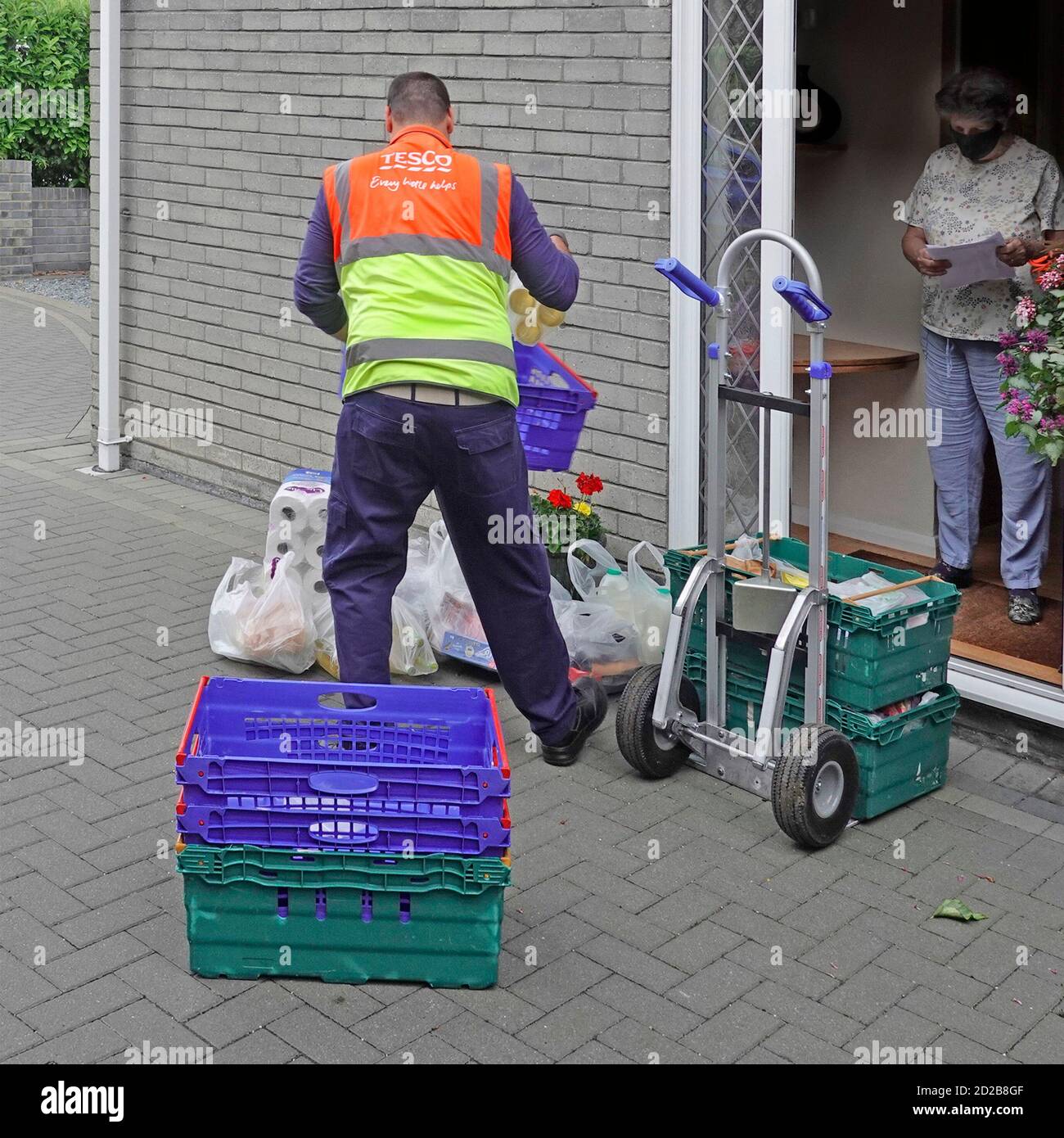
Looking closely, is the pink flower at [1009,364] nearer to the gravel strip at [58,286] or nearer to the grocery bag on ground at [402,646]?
the grocery bag on ground at [402,646]

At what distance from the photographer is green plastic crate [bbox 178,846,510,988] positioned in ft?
13.2

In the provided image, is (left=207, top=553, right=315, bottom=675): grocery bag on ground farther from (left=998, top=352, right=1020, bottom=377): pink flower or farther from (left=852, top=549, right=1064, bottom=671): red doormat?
(left=998, top=352, right=1020, bottom=377): pink flower

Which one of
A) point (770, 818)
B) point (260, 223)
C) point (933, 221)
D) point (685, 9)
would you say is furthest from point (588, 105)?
point (770, 818)

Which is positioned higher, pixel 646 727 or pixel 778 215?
pixel 778 215

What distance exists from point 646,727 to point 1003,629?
1929mm

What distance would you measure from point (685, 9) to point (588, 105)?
2.12ft

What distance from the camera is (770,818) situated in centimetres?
518

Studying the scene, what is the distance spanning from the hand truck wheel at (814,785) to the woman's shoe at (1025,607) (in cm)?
194

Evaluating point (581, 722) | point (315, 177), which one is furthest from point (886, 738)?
point (315, 177)

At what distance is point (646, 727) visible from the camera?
209 inches

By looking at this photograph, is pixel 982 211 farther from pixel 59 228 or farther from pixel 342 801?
pixel 59 228

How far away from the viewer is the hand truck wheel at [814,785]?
4750mm

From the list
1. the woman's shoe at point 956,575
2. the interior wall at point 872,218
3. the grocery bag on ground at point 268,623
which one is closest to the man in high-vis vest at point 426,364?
the grocery bag on ground at point 268,623

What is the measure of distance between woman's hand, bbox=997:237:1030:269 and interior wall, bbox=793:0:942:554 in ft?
3.92
